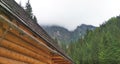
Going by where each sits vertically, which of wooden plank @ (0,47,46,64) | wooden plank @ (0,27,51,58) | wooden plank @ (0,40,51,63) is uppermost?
wooden plank @ (0,27,51,58)

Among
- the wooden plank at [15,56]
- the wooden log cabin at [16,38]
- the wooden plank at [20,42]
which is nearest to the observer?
the wooden log cabin at [16,38]

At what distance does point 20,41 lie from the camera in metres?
7.20

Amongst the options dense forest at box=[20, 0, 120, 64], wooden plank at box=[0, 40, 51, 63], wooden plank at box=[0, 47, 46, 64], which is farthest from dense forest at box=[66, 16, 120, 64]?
wooden plank at box=[0, 47, 46, 64]

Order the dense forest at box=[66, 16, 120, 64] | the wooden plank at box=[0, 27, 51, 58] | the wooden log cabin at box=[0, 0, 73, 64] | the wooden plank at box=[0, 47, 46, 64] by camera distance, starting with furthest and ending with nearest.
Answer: the dense forest at box=[66, 16, 120, 64] < the wooden plank at box=[0, 27, 51, 58] < the wooden plank at box=[0, 47, 46, 64] < the wooden log cabin at box=[0, 0, 73, 64]

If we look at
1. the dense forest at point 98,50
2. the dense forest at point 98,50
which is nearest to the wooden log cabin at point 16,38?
the dense forest at point 98,50

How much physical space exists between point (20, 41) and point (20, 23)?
0.90 metres

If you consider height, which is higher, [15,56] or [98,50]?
[98,50]

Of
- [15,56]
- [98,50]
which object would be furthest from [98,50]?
[15,56]

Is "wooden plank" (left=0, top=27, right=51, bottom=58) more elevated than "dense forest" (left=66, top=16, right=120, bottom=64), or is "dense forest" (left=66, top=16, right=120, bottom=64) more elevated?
"dense forest" (left=66, top=16, right=120, bottom=64)

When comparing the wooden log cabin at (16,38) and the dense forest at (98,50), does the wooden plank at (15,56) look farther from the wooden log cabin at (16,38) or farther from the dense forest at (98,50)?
the dense forest at (98,50)

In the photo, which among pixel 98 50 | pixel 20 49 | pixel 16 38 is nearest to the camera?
pixel 16 38

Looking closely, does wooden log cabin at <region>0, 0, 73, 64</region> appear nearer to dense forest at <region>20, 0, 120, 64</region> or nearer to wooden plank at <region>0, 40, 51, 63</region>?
wooden plank at <region>0, 40, 51, 63</region>

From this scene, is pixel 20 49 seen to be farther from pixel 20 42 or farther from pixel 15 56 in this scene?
pixel 15 56

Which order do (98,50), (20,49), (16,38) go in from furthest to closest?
(98,50) < (20,49) < (16,38)
